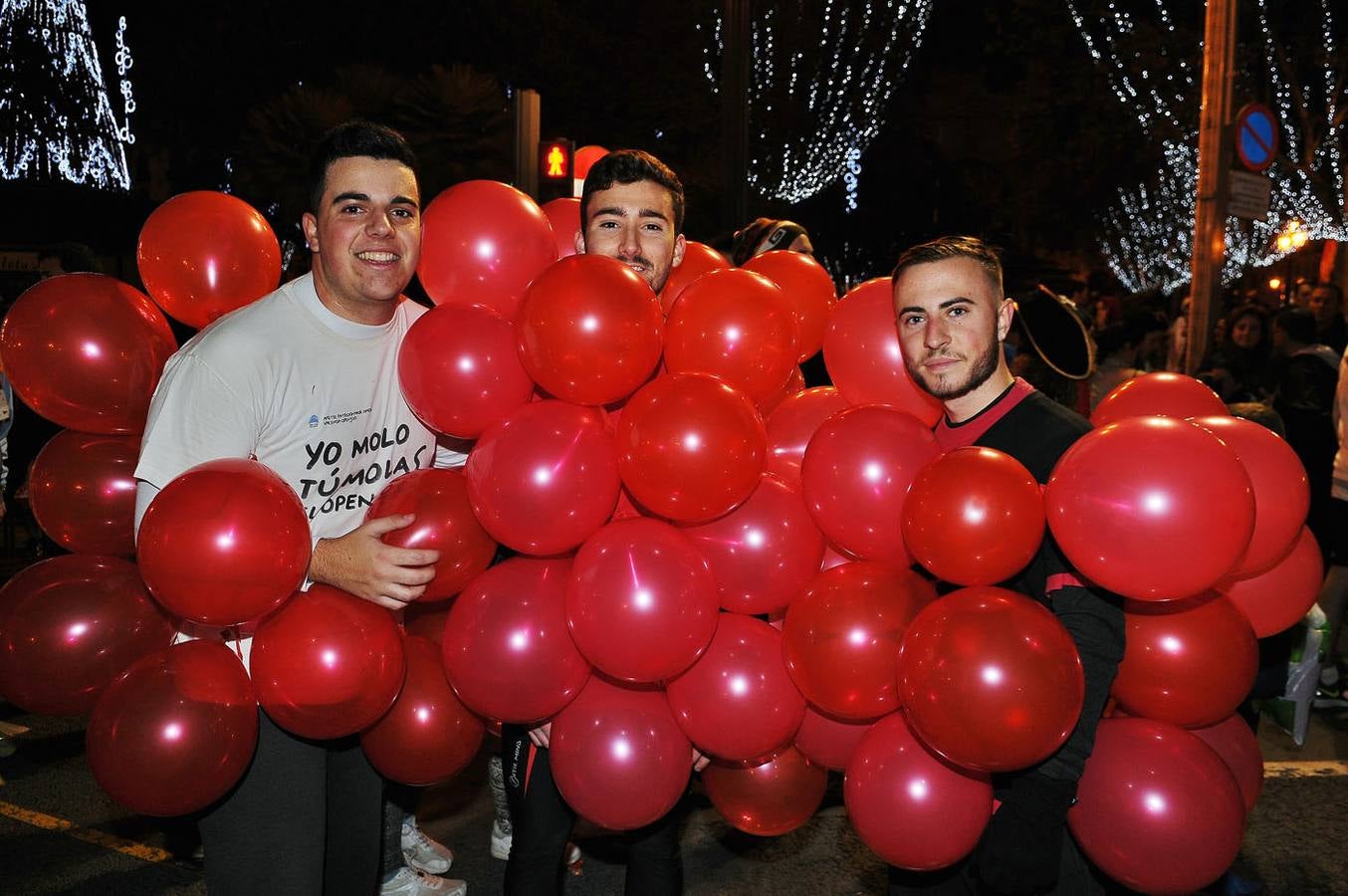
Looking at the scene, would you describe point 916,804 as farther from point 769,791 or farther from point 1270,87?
point 1270,87

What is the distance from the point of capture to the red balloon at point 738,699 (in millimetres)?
2322

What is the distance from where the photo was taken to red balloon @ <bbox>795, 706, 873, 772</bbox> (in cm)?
247

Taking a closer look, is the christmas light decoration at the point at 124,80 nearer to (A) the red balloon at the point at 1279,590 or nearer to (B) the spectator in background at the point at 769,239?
(B) the spectator in background at the point at 769,239

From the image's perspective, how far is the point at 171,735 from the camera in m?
2.16

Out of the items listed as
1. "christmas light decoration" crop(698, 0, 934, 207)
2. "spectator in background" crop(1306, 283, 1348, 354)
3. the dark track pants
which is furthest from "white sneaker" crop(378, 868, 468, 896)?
"christmas light decoration" crop(698, 0, 934, 207)

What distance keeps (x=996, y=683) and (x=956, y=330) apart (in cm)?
88

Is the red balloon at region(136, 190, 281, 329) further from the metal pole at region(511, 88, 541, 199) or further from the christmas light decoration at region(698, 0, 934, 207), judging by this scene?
the christmas light decoration at region(698, 0, 934, 207)

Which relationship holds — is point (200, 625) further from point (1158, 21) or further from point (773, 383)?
point (1158, 21)

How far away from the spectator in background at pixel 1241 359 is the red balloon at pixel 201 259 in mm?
6572

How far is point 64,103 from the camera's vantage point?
13.4m

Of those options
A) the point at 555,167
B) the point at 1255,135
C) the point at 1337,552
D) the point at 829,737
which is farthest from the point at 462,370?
the point at 1255,135

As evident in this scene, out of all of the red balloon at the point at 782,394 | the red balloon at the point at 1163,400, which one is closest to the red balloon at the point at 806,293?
the red balloon at the point at 782,394

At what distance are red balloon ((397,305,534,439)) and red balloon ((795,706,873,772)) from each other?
3.65 ft

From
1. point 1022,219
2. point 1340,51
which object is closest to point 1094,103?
point 1340,51
